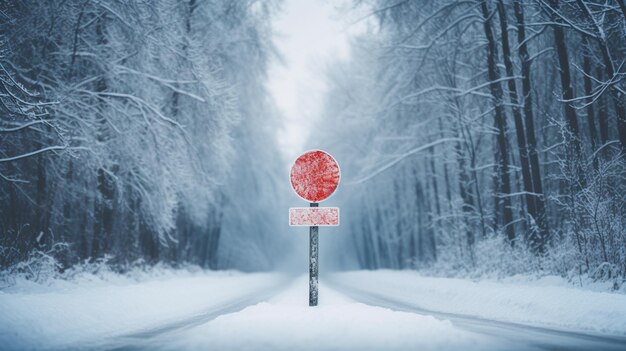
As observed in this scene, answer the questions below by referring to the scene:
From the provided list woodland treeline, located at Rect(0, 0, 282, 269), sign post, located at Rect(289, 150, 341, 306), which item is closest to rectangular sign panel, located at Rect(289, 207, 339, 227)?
sign post, located at Rect(289, 150, 341, 306)

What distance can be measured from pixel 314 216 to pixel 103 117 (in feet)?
25.3

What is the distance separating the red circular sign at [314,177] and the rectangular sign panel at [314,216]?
0.23 m

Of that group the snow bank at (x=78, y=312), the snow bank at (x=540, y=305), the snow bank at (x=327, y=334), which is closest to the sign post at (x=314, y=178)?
the snow bank at (x=327, y=334)

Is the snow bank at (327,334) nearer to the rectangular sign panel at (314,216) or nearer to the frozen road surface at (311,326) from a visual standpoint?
the frozen road surface at (311,326)

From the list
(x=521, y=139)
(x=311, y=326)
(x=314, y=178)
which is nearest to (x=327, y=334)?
(x=311, y=326)

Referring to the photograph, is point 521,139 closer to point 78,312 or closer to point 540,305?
point 540,305

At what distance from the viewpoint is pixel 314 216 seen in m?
5.59

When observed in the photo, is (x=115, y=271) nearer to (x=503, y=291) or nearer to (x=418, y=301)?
(x=418, y=301)

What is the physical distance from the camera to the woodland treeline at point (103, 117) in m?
8.85

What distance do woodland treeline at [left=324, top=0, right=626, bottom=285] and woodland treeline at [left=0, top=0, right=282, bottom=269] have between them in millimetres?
5616

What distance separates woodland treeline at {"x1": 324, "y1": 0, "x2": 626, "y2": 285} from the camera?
8695mm

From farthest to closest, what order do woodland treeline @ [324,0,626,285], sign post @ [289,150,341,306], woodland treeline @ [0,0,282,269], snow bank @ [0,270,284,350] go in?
1. woodland treeline @ [0,0,282,269]
2. woodland treeline @ [324,0,626,285]
3. sign post @ [289,150,341,306]
4. snow bank @ [0,270,284,350]

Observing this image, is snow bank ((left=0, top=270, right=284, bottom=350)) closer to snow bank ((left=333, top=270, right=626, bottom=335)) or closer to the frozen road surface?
the frozen road surface

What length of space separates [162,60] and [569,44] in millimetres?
11978
